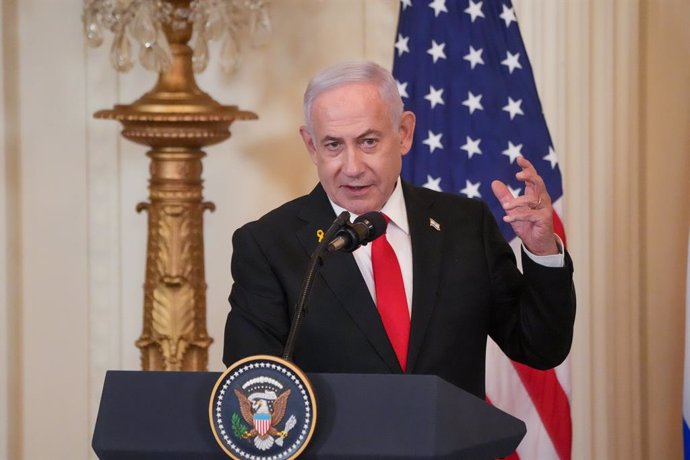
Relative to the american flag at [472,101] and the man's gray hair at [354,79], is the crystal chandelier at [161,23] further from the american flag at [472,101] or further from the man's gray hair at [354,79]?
the man's gray hair at [354,79]

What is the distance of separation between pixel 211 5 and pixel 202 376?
255cm

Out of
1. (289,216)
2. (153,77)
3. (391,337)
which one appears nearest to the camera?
(391,337)

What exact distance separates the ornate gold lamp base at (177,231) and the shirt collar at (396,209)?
1743mm

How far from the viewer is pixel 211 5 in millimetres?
4344

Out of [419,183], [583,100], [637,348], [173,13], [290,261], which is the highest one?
[173,13]

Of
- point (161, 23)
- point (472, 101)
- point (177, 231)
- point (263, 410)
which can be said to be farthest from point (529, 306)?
point (161, 23)

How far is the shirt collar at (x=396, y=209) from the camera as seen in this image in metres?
2.73

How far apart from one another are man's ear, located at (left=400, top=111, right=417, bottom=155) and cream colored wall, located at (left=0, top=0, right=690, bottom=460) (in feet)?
6.65

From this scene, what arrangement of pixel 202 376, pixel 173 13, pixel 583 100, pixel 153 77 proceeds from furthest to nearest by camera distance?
1. pixel 153 77
2. pixel 583 100
3. pixel 173 13
4. pixel 202 376

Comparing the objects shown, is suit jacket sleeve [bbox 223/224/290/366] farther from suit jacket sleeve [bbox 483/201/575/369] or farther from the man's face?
suit jacket sleeve [bbox 483/201/575/369]

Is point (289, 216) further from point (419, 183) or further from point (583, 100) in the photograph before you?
point (583, 100)

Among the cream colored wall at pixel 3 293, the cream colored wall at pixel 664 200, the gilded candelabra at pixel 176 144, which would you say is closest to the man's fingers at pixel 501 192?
the gilded candelabra at pixel 176 144

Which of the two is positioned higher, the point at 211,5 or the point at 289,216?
the point at 211,5

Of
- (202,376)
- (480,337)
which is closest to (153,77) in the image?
(480,337)
